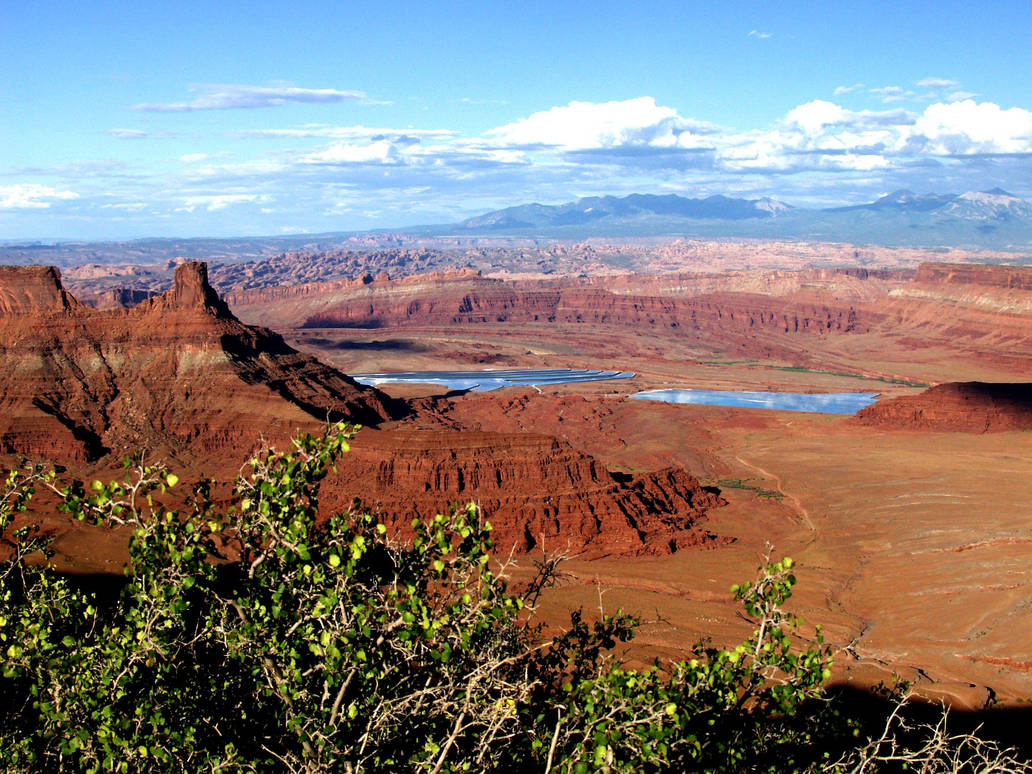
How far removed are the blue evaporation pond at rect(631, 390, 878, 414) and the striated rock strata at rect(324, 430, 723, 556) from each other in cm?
5623

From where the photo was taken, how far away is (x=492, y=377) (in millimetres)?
124188

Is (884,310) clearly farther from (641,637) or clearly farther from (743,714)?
(743,714)

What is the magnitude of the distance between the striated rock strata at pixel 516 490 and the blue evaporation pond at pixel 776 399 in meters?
56.2

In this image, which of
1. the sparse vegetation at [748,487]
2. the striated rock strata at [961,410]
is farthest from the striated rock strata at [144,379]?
the striated rock strata at [961,410]

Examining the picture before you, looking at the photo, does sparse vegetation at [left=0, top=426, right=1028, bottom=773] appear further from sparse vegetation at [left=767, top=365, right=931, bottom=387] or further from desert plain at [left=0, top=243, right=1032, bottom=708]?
sparse vegetation at [left=767, top=365, right=931, bottom=387]

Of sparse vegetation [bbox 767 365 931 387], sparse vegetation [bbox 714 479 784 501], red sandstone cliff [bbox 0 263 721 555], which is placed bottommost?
sparse vegetation [bbox 714 479 784 501]

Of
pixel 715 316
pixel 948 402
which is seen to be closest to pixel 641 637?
pixel 948 402

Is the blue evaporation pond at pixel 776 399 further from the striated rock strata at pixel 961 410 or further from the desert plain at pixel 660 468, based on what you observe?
the striated rock strata at pixel 961 410

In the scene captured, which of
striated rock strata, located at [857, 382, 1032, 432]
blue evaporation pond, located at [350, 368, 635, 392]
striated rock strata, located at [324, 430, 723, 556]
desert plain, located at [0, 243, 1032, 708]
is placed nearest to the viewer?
desert plain, located at [0, 243, 1032, 708]

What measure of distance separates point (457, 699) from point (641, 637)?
81.1 feet

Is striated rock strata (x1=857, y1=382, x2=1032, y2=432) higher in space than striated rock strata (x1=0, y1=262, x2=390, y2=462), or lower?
lower

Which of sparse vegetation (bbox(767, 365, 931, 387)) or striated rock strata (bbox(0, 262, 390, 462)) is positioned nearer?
striated rock strata (bbox(0, 262, 390, 462))

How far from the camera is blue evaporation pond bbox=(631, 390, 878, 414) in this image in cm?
10325

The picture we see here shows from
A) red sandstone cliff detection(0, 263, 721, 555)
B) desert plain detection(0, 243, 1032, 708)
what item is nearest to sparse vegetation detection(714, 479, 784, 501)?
desert plain detection(0, 243, 1032, 708)
